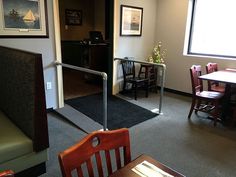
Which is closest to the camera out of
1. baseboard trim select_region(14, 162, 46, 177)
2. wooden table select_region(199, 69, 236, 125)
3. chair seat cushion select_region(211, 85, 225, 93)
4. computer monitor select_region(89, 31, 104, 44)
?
baseboard trim select_region(14, 162, 46, 177)

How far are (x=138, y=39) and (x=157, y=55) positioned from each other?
56 centimetres

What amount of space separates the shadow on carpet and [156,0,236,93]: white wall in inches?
56.4

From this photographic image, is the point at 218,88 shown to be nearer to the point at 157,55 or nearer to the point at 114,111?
the point at 157,55

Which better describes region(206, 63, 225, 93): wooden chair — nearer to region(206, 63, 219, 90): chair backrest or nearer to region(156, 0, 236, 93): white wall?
region(206, 63, 219, 90): chair backrest

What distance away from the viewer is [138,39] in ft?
14.6

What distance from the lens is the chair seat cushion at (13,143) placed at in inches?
64.2

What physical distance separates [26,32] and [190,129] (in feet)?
9.04

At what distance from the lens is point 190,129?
9.43ft

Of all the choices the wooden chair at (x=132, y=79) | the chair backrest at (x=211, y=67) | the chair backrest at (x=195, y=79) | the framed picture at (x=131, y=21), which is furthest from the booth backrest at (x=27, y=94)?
the chair backrest at (x=211, y=67)

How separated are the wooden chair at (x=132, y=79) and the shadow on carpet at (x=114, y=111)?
385 mm

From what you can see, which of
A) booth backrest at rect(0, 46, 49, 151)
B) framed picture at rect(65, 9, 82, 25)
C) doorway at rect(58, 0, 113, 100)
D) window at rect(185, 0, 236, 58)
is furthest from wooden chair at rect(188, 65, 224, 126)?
framed picture at rect(65, 9, 82, 25)

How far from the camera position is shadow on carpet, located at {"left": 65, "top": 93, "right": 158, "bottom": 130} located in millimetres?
3033

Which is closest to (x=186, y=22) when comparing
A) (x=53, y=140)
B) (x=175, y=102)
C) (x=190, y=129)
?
(x=175, y=102)

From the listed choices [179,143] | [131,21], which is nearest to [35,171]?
[179,143]
